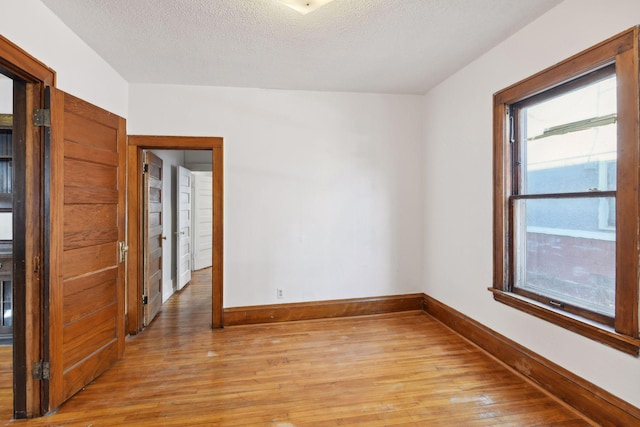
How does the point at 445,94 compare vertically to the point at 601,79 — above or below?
above

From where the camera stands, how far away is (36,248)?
1.97m

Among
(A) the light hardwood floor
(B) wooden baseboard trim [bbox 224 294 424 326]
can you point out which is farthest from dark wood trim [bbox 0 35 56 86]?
(B) wooden baseboard trim [bbox 224 294 424 326]

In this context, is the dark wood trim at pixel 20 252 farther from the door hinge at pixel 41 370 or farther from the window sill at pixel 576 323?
the window sill at pixel 576 323

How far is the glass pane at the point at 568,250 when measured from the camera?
192 centimetres

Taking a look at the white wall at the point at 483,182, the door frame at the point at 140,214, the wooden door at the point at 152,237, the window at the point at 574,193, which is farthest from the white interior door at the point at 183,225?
the window at the point at 574,193

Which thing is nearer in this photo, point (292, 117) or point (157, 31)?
point (157, 31)

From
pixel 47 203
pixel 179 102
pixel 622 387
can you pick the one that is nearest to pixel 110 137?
pixel 47 203

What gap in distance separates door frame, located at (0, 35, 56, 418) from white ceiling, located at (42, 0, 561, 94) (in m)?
0.73

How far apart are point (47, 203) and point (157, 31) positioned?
1473 millimetres

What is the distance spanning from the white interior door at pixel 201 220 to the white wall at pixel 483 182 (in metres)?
4.16

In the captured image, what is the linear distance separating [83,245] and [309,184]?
219cm

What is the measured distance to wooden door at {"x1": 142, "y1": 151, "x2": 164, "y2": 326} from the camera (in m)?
3.39

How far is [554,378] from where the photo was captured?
2.15m

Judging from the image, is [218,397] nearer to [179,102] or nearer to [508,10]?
[179,102]
